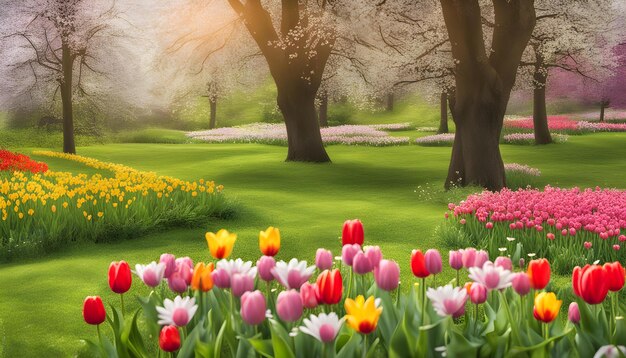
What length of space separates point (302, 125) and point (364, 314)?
2001 cm

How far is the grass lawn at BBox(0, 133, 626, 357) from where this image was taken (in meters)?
7.09

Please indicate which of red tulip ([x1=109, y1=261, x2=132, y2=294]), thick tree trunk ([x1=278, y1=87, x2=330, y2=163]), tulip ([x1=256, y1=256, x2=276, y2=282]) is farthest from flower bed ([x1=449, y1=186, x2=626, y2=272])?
thick tree trunk ([x1=278, y1=87, x2=330, y2=163])

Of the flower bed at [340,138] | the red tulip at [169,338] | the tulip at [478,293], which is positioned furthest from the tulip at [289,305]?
the flower bed at [340,138]

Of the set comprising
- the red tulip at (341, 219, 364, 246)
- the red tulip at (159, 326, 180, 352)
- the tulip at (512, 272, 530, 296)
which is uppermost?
the red tulip at (341, 219, 364, 246)

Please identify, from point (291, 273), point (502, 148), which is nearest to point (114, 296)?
Result: point (291, 273)

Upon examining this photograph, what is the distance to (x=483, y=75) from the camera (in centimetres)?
1515

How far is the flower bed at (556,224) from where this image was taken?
8.32 meters

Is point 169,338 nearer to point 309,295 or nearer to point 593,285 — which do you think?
point 309,295

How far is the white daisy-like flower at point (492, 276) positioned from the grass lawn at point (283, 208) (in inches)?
151

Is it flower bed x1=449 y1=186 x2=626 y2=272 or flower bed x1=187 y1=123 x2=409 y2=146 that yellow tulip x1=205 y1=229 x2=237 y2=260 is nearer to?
flower bed x1=449 y1=186 x2=626 y2=272

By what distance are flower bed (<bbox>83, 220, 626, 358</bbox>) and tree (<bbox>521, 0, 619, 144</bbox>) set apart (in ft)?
50.3

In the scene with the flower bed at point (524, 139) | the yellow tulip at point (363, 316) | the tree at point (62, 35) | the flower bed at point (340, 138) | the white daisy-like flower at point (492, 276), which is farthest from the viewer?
the flower bed at point (340, 138)

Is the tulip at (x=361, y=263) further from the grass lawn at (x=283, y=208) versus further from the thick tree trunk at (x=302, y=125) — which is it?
the thick tree trunk at (x=302, y=125)

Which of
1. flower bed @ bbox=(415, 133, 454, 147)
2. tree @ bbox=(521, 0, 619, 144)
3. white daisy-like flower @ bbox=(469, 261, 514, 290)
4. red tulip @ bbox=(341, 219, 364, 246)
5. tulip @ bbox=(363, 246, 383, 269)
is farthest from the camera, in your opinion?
flower bed @ bbox=(415, 133, 454, 147)
